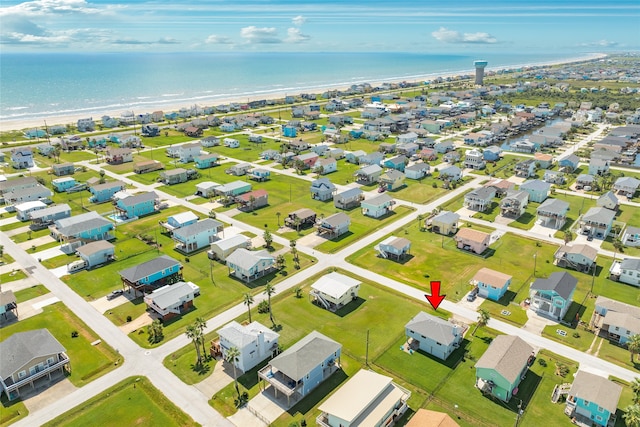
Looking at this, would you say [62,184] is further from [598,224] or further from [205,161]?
[598,224]

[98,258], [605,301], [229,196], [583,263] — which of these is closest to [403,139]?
[229,196]

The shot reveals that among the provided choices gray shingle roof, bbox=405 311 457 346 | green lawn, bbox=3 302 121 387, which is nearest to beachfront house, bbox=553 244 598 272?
gray shingle roof, bbox=405 311 457 346

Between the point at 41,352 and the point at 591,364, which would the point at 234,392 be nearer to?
the point at 41,352

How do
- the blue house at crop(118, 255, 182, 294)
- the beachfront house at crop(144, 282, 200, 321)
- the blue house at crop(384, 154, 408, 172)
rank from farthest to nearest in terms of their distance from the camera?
the blue house at crop(384, 154, 408, 172)
the blue house at crop(118, 255, 182, 294)
the beachfront house at crop(144, 282, 200, 321)

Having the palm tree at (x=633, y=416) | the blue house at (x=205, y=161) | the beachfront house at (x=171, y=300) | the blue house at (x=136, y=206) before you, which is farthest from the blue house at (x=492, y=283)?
the blue house at (x=205, y=161)

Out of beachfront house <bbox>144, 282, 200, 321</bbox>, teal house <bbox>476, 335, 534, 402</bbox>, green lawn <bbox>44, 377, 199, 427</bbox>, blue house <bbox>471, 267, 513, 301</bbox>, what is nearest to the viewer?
green lawn <bbox>44, 377, 199, 427</bbox>

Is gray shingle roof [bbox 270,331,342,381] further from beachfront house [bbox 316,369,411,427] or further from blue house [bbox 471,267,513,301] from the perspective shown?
blue house [bbox 471,267,513,301]
